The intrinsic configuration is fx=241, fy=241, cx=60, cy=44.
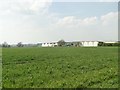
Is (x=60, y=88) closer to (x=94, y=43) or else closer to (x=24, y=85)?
(x=24, y=85)

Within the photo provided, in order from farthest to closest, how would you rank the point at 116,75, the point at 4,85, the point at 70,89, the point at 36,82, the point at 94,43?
the point at 94,43, the point at 116,75, the point at 36,82, the point at 4,85, the point at 70,89

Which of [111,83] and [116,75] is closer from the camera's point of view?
[111,83]

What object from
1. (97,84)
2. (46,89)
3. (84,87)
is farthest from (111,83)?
(46,89)

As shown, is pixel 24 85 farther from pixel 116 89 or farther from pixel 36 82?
pixel 116 89

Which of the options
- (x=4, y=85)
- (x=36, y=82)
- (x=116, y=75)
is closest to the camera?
(x=4, y=85)

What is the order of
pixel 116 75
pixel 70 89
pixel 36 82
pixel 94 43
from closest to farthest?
pixel 70 89 → pixel 36 82 → pixel 116 75 → pixel 94 43

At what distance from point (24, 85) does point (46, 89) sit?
5.09 ft

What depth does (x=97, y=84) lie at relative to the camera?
1325 cm

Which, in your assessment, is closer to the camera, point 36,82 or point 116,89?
point 116,89

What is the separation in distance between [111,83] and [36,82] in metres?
4.26

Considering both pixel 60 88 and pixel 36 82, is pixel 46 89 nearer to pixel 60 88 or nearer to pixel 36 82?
pixel 60 88

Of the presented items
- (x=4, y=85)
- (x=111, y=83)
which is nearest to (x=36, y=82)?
(x=4, y=85)

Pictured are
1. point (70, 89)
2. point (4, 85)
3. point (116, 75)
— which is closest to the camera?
point (70, 89)

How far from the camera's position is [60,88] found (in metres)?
12.1
